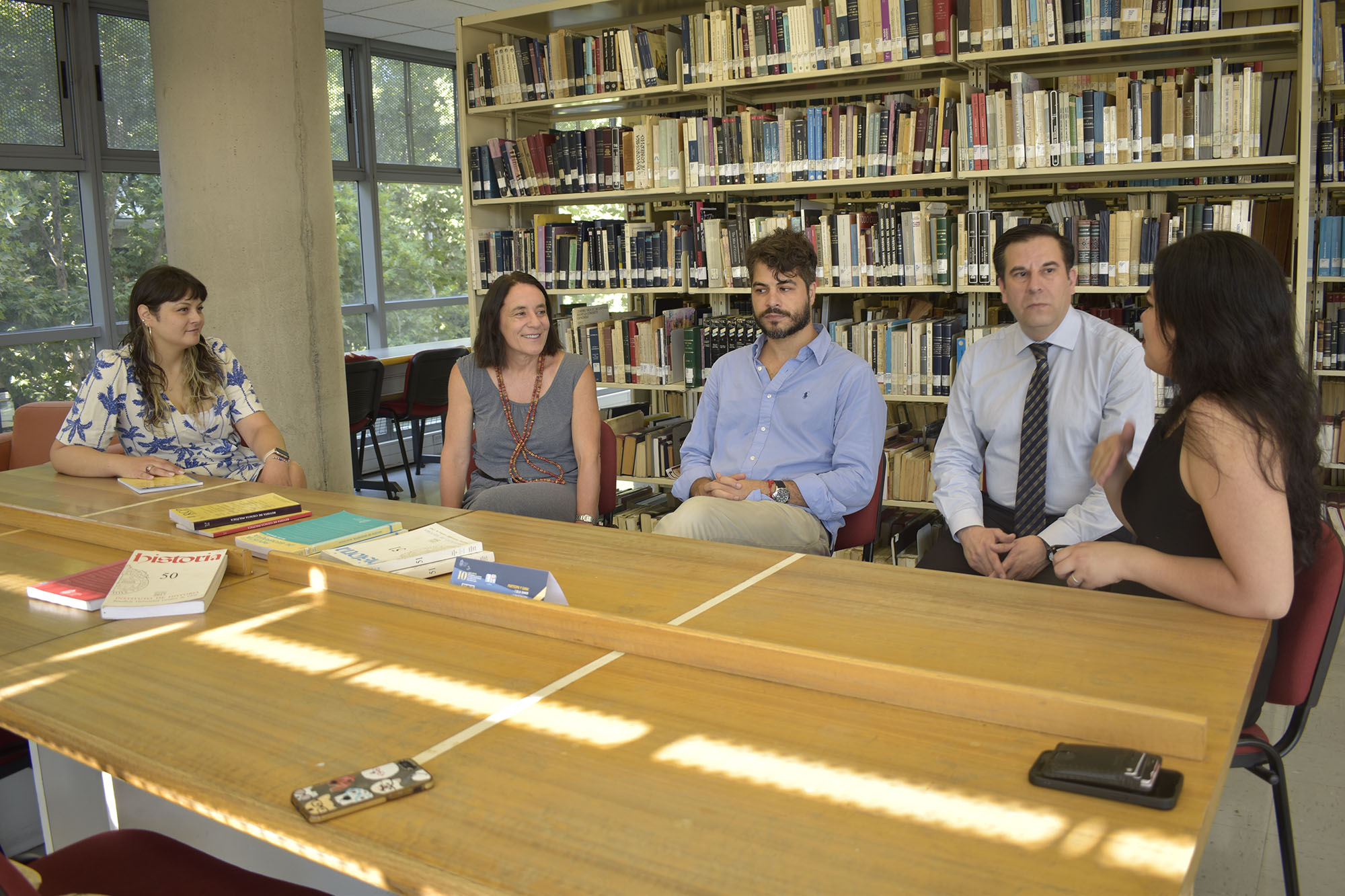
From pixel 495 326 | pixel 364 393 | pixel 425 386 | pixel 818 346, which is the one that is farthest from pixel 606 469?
pixel 425 386

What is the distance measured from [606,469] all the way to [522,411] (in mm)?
328

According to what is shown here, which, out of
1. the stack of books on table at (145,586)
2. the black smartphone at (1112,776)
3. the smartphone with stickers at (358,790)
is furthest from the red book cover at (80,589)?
the black smartphone at (1112,776)

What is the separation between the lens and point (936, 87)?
4.34m

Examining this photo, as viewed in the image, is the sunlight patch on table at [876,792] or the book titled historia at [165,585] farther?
the book titled historia at [165,585]

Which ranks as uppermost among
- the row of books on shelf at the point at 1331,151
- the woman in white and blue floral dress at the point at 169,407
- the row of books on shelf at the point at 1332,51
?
the row of books on shelf at the point at 1332,51

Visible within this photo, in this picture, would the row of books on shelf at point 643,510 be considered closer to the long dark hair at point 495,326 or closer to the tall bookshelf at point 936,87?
the tall bookshelf at point 936,87

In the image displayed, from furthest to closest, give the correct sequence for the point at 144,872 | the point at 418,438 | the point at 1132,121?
the point at 418,438 → the point at 1132,121 → the point at 144,872

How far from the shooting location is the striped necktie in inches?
109

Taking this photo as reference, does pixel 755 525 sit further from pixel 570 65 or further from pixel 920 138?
pixel 570 65

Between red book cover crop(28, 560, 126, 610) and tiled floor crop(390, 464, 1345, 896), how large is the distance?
7.30ft

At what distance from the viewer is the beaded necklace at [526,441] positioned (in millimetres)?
3266

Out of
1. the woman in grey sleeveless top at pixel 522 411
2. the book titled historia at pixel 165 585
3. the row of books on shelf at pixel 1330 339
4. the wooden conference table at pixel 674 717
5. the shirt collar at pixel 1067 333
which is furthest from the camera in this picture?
Answer: the row of books on shelf at pixel 1330 339

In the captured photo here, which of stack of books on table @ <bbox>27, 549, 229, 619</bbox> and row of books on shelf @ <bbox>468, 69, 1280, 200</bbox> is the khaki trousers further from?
row of books on shelf @ <bbox>468, 69, 1280, 200</bbox>

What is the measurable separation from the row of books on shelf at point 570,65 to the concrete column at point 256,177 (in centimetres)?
82
